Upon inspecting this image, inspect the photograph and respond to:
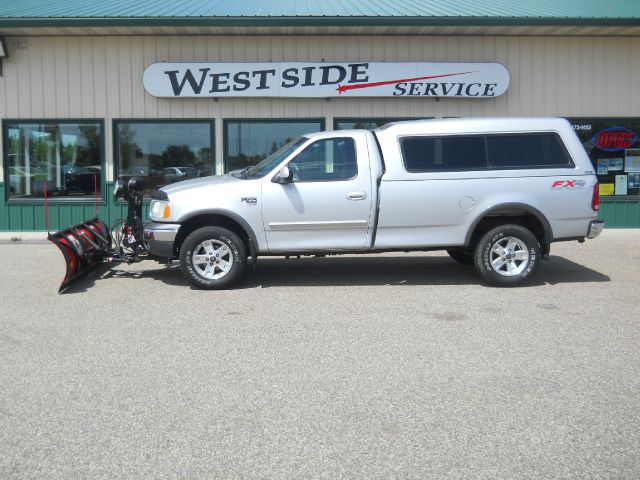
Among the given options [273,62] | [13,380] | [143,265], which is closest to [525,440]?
[13,380]

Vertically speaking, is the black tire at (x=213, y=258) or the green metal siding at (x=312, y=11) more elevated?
the green metal siding at (x=312, y=11)

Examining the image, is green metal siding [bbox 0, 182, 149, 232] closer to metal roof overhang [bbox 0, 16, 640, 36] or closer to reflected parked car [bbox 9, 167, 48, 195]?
reflected parked car [bbox 9, 167, 48, 195]

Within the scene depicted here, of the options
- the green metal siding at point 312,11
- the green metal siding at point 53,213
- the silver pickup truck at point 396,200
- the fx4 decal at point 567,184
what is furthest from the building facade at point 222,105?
the fx4 decal at point 567,184

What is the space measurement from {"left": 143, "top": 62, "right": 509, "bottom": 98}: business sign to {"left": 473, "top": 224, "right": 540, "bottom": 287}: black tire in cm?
583

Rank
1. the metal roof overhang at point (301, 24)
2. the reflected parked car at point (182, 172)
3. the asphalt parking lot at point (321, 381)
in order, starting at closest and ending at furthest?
the asphalt parking lot at point (321, 381) < the metal roof overhang at point (301, 24) < the reflected parked car at point (182, 172)

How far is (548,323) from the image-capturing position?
22.3ft

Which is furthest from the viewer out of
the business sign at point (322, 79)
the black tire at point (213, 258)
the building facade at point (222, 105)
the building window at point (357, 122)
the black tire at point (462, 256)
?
the building window at point (357, 122)

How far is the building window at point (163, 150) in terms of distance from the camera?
46.1 feet

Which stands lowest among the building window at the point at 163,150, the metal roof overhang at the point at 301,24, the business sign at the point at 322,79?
the building window at the point at 163,150

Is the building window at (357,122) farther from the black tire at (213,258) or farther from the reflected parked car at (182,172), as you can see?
the black tire at (213,258)

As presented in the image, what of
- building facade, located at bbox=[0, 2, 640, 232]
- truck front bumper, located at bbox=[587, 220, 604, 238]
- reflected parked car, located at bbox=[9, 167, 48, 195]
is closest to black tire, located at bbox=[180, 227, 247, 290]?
truck front bumper, located at bbox=[587, 220, 604, 238]

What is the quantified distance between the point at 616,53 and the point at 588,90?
94 cm

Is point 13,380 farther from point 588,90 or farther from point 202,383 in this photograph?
point 588,90

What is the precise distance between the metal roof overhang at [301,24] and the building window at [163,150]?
6.18ft
